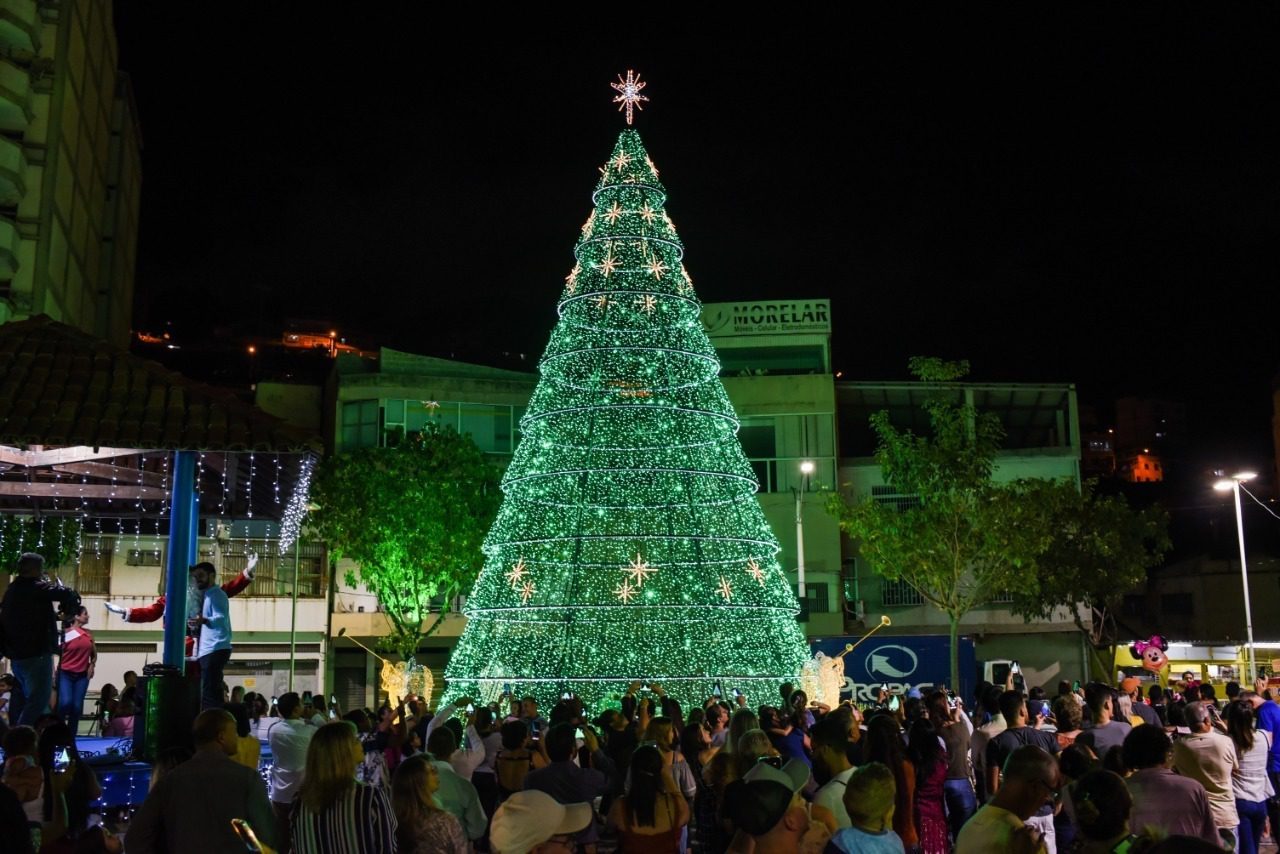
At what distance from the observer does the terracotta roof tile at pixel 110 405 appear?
10953mm

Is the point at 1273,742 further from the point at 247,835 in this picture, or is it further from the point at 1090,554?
the point at 1090,554

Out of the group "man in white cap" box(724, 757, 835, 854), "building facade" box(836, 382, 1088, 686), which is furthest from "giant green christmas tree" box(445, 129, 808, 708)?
"man in white cap" box(724, 757, 835, 854)

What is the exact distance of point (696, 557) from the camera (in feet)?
79.5

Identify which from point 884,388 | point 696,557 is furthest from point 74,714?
point 884,388

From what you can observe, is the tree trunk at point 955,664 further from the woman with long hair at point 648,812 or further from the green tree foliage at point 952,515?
the woman with long hair at point 648,812

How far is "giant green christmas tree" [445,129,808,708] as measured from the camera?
23594mm

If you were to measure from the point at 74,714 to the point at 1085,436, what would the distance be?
3912 inches

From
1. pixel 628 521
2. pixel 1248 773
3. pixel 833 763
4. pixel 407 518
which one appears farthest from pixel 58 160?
pixel 1248 773

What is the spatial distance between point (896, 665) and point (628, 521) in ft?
23.0

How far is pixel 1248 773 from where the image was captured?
10219 mm

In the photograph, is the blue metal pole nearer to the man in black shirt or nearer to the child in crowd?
the man in black shirt

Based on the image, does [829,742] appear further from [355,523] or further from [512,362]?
[512,362]

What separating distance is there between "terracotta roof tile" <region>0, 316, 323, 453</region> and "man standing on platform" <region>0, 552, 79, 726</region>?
4.67 ft

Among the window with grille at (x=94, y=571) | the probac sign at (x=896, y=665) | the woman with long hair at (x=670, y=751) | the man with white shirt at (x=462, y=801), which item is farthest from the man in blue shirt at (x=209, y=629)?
the window with grille at (x=94, y=571)
